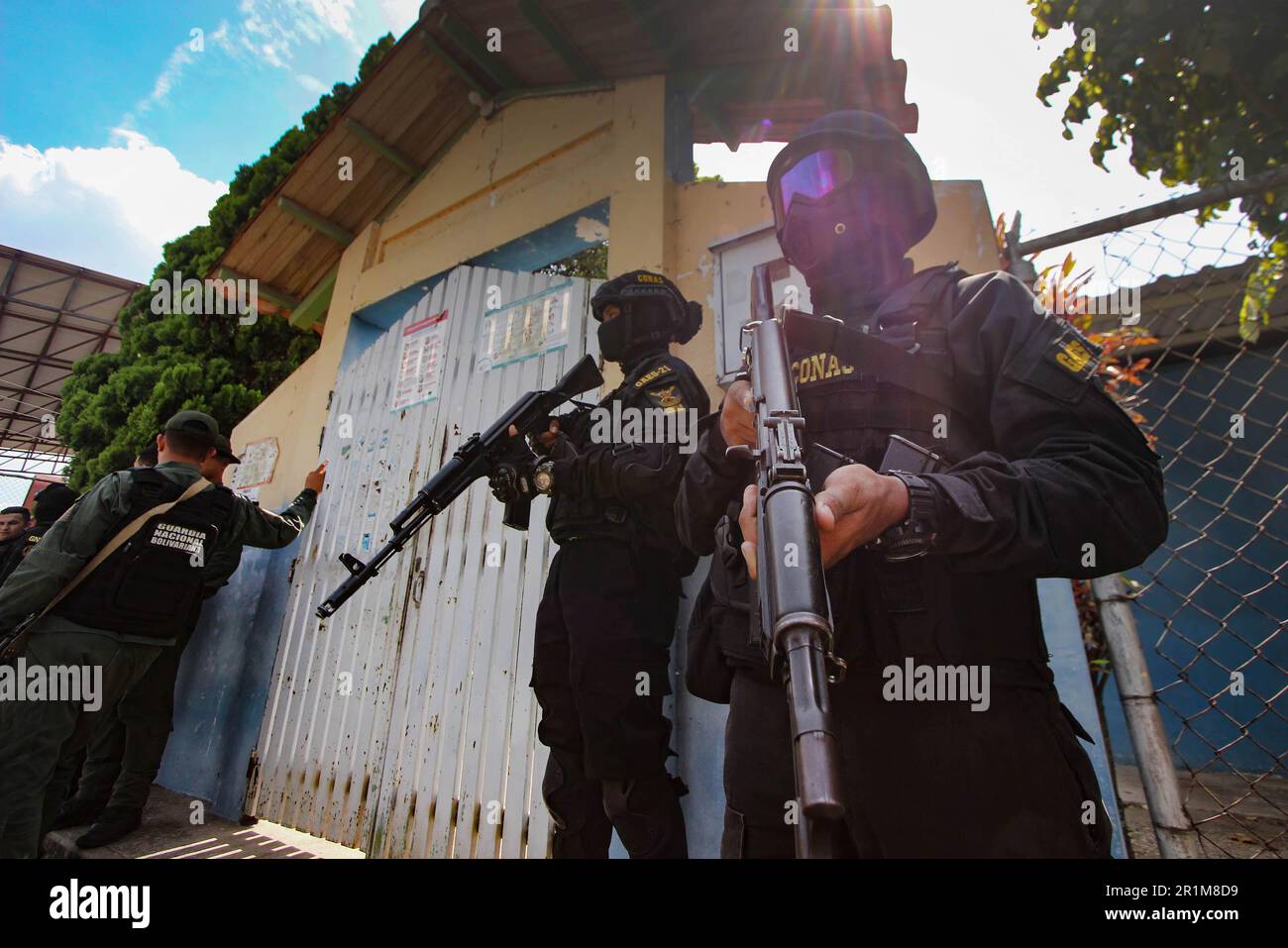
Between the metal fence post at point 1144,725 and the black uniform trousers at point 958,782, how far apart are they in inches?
25.5

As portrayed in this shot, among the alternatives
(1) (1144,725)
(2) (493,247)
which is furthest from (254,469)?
(1) (1144,725)

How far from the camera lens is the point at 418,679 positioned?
3.11 metres

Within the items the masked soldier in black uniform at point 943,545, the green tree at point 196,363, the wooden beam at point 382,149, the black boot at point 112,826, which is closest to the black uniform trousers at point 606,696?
the masked soldier in black uniform at point 943,545

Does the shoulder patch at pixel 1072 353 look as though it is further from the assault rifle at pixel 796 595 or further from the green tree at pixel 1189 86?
the green tree at pixel 1189 86

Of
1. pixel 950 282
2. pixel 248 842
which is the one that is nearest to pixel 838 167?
pixel 950 282

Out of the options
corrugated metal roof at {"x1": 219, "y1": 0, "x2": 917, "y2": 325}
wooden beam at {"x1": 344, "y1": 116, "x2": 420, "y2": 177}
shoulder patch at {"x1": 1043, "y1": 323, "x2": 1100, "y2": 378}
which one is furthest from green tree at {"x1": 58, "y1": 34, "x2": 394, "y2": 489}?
shoulder patch at {"x1": 1043, "y1": 323, "x2": 1100, "y2": 378}

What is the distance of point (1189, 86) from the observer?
3.44 metres

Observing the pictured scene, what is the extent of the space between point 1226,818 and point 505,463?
3.52 m

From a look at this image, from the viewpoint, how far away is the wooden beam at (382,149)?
4516mm

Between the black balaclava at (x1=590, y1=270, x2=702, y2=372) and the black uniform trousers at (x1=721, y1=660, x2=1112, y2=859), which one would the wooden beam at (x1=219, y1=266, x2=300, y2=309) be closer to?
the black balaclava at (x1=590, y1=270, x2=702, y2=372)

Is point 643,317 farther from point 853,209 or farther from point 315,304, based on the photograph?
point 315,304

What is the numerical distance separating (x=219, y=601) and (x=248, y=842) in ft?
7.04

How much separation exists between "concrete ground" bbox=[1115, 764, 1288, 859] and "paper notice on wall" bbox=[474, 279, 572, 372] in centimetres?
Answer: 289
